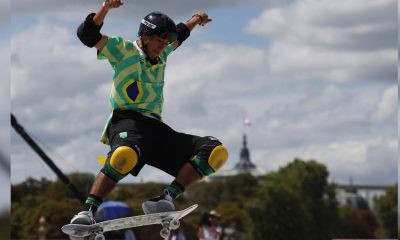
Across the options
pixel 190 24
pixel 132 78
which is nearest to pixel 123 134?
pixel 132 78

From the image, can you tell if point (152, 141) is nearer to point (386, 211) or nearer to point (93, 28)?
point (93, 28)

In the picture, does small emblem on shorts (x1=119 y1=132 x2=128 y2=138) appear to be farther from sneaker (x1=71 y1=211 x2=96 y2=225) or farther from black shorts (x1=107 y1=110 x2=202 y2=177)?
sneaker (x1=71 y1=211 x2=96 y2=225)

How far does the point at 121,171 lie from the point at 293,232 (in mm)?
105281

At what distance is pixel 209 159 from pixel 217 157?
4.1 inches

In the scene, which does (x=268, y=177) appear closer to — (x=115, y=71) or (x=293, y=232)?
(x=293, y=232)

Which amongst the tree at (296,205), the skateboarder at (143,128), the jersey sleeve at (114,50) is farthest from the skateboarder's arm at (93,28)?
the tree at (296,205)

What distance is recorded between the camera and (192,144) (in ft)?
35.8

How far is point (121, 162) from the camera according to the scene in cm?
1030

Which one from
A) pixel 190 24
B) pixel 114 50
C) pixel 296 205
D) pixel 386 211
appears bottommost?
pixel 114 50

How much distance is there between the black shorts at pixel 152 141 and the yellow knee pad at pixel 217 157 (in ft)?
0.68

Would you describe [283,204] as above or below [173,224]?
above

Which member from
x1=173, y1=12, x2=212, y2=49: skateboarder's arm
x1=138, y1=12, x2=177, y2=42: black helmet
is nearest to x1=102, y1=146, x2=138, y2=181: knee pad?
x1=138, y1=12, x2=177, y2=42: black helmet

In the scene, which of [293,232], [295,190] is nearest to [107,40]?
[293,232]

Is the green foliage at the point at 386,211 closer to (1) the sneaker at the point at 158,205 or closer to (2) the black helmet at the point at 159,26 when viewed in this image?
(1) the sneaker at the point at 158,205
